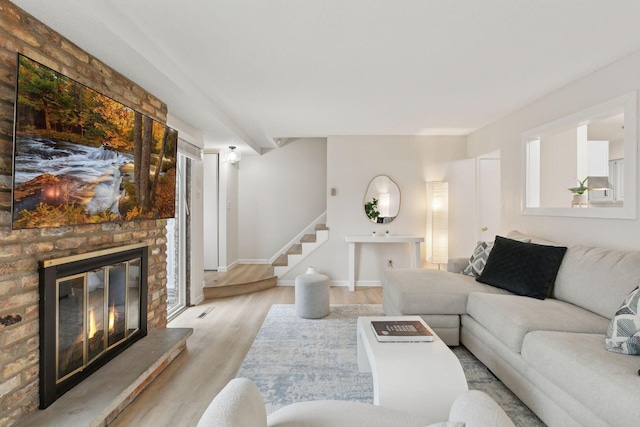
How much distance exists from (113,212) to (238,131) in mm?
2605

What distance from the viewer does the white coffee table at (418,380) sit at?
5.33 ft

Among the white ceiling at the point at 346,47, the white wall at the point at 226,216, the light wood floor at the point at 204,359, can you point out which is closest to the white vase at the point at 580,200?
the white ceiling at the point at 346,47

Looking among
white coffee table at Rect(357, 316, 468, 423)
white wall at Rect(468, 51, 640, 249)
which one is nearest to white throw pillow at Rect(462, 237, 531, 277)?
white wall at Rect(468, 51, 640, 249)

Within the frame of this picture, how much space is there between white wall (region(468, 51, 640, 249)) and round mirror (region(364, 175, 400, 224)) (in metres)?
1.35

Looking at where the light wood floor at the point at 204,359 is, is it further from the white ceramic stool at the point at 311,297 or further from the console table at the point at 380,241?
the white ceramic stool at the point at 311,297

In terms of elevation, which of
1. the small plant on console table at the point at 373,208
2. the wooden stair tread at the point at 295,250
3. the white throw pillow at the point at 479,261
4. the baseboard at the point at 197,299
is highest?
the small plant on console table at the point at 373,208

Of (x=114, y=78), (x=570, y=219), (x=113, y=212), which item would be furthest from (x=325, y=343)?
(x=114, y=78)

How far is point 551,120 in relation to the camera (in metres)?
3.29

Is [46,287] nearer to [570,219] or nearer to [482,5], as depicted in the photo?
[482,5]

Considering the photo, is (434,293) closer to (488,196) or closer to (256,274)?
(488,196)

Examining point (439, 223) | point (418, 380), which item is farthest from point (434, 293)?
point (439, 223)

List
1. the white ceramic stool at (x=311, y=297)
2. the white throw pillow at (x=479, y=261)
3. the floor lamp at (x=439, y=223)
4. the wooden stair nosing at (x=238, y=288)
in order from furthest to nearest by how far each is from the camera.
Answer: the floor lamp at (x=439, y=223)
the wooden stair nosing at (x=238, y=288)
the white ceramic stool at (x=311, y=297)
the white throw pillow at (x=479, y=261)

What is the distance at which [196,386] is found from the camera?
2328 millimetres

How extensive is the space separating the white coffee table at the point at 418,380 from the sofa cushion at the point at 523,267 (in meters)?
1.27
